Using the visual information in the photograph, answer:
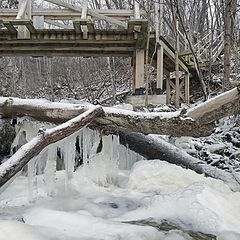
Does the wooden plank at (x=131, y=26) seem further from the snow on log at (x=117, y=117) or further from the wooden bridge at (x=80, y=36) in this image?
the snow on log at (x=117, y=117)

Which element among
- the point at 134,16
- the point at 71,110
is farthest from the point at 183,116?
the point at 134,16

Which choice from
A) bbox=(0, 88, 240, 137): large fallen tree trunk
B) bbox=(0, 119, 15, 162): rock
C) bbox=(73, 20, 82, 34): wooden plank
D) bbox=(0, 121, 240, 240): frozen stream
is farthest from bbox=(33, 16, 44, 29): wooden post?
bbox=(0, 88, 240, 137): large fallen tree trunk

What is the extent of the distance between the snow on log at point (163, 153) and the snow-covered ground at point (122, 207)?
0.71 feet

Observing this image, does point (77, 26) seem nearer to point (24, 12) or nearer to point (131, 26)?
point (131, 26)

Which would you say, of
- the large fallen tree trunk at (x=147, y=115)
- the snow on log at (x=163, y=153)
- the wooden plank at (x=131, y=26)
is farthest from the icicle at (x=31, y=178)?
the wooden plank at (x=131, y=26)

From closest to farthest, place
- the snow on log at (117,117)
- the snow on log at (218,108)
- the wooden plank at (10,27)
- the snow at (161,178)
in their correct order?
the snow on log at (218,108), the snow on log at (117,117), the snow at (161,178), the wooden plank at (10,27)

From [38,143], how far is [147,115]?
1.37m

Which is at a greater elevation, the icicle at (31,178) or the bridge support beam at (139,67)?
the bridge support beam at (139,67)

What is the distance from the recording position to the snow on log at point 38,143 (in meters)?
2.93

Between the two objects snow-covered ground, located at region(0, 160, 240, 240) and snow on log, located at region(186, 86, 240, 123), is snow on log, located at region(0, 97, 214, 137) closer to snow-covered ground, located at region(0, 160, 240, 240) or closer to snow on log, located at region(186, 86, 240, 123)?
snow on log, located at region(186, 86, 240, 123)

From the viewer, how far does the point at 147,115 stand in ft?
13.8

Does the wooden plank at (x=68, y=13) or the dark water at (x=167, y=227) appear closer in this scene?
the dark water at (x=167, y=227)

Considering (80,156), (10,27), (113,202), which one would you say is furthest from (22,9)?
(113,202)

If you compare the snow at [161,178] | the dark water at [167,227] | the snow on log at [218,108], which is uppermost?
the snow on log at [218,108]
